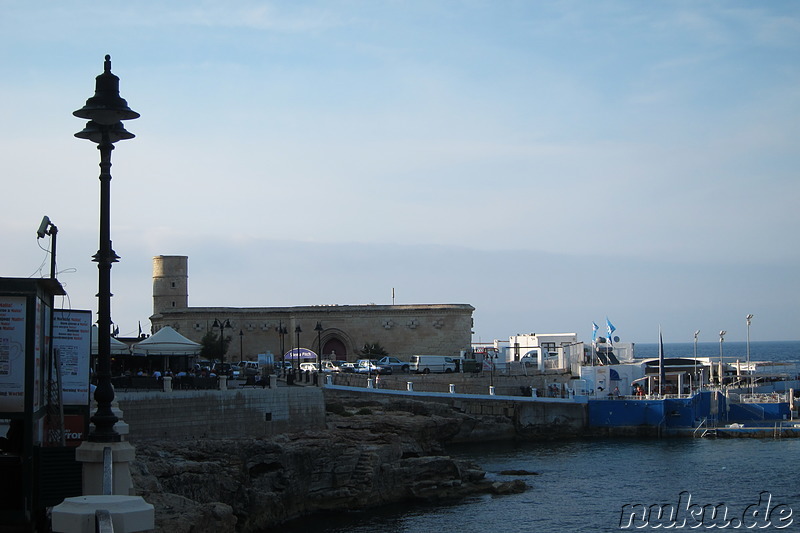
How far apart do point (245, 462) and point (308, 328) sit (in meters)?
34.1

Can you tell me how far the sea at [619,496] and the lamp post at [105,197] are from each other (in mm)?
16158

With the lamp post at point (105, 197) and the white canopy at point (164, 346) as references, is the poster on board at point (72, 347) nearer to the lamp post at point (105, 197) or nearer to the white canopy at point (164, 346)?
the lamp post at point (105, 197)

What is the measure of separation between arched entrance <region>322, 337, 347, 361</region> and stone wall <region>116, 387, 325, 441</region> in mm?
27813

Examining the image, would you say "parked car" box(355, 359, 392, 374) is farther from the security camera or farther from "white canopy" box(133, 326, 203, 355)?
the security camera

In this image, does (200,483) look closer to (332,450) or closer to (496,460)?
(332,450)

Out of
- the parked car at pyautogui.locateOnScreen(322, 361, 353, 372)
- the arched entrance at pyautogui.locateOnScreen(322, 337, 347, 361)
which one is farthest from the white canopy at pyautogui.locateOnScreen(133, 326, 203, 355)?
the arched entrance at pyautogui.locateOnScreen(322, 337, 347, 361)

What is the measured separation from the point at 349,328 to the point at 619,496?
3107 centimetres

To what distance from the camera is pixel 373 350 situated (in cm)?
5956

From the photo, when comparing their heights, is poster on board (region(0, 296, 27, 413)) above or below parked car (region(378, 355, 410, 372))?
above

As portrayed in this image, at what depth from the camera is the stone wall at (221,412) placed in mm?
25969

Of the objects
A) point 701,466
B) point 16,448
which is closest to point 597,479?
point 701,466

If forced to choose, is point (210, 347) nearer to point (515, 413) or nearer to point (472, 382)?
point (472, 382)

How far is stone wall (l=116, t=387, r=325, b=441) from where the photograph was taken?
85.2 feet

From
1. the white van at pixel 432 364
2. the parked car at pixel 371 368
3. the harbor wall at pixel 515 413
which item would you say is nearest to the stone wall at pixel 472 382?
the parked car at pixel 371 368
